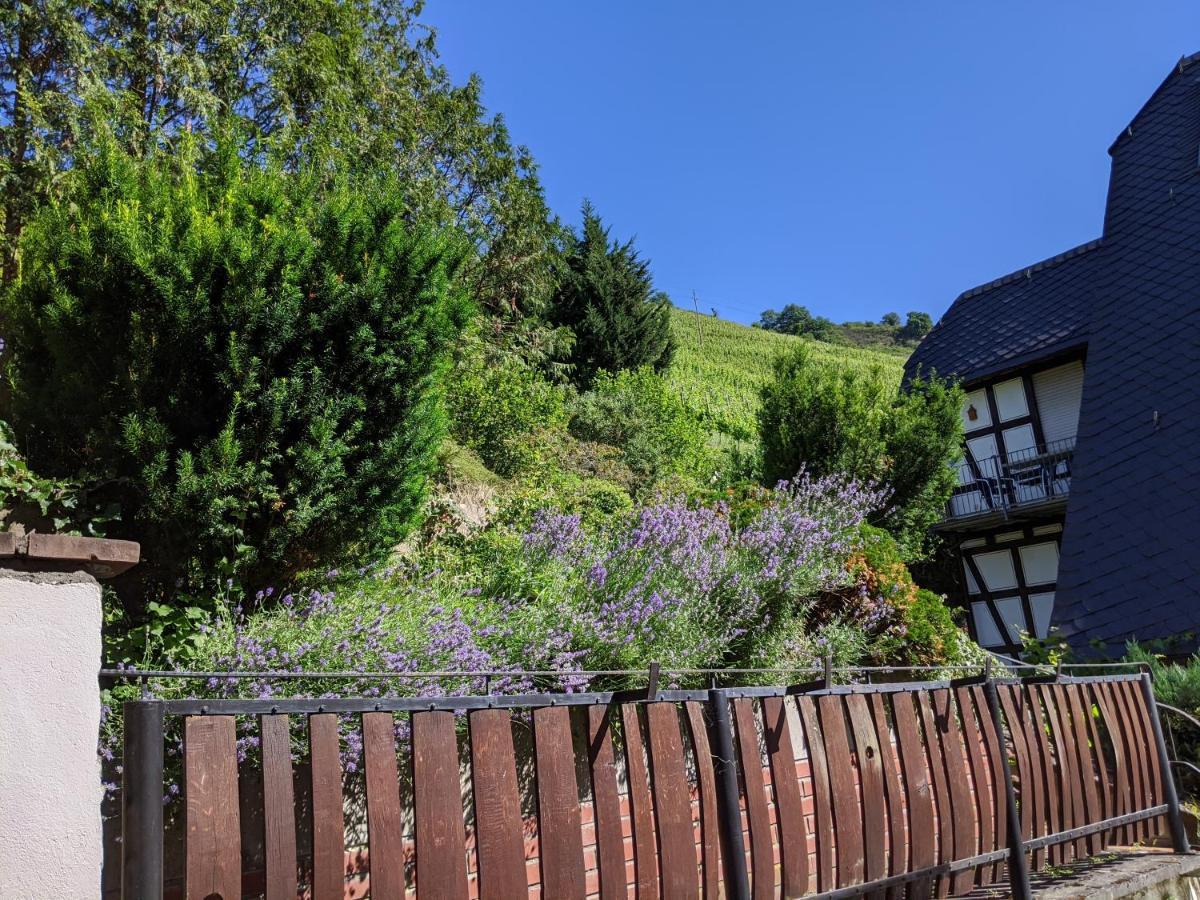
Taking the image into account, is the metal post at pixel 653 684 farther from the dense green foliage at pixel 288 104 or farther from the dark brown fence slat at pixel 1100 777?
the dense green foliage at pixel 288 104

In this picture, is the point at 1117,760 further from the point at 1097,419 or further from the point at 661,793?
the point at 1097,419

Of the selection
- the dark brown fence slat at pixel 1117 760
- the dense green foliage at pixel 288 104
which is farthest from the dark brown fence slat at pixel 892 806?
the dense green foliage at pixel 288 104

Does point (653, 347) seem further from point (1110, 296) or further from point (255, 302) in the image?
point (255, 302)

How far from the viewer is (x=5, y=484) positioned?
3.36m

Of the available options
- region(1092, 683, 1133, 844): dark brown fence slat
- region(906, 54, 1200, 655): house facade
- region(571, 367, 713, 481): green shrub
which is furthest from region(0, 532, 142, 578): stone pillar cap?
region(571, 367, 713, 481): green shrub

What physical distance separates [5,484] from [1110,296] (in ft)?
42.1

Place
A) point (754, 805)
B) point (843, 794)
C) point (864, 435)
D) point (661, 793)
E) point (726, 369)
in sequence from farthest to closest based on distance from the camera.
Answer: point (726, 369) → point (864, 435) → point (843, 794) → point (754, 805) → point (661, 793)

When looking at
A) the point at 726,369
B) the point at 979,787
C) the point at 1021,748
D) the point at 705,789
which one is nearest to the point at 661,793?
the point at 705,789

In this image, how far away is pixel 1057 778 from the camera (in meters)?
3.79

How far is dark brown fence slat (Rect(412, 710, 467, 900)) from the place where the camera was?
1.84 metres

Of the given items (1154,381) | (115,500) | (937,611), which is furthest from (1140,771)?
(1154,381)

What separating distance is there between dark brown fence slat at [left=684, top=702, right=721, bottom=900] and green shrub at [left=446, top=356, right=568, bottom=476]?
21.4 feet

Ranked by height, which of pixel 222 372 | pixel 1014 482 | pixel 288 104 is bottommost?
pixel 222 372

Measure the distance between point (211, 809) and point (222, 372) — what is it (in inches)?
94.1
